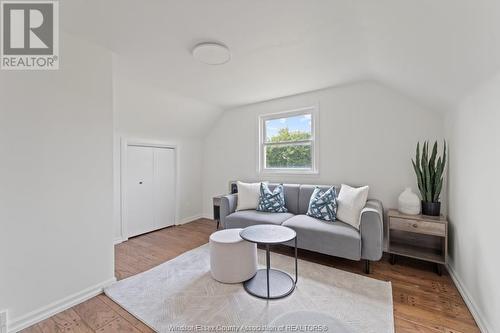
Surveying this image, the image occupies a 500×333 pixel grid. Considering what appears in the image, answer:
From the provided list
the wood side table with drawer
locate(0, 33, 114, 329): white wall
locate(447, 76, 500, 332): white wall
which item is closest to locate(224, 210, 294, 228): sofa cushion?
the wood side table with drawer

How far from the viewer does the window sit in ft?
11.3

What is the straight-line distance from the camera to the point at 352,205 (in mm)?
2541

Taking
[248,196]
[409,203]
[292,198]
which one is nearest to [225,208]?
[248,196]

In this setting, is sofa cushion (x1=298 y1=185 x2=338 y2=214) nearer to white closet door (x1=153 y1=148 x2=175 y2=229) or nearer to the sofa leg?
the sofa leg

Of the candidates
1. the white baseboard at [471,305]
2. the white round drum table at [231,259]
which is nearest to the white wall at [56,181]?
the white round drum table at [231,259]

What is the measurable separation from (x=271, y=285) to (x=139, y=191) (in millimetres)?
2625

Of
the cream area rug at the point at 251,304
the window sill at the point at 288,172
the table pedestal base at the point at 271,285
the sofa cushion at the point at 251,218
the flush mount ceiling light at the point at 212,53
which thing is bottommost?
the cream area rug at the point at 251,304

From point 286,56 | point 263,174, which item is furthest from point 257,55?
point 263,174

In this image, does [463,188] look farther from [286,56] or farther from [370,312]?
[286,56]

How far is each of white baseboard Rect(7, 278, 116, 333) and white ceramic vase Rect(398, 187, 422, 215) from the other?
3.22 metres

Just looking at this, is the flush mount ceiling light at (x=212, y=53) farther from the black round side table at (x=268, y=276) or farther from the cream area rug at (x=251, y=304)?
the cream area rug at (x=251, y=304)

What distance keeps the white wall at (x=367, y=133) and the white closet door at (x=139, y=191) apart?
193cm

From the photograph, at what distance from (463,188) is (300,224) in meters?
1.56

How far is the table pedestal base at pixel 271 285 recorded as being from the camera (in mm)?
1897
